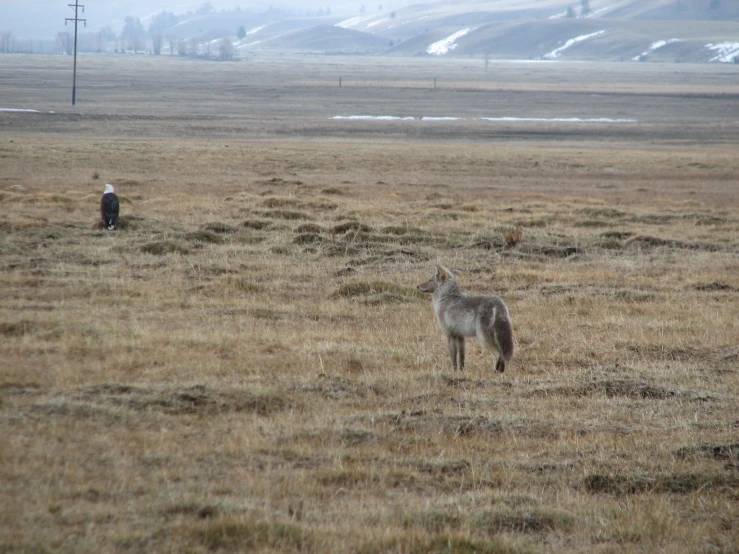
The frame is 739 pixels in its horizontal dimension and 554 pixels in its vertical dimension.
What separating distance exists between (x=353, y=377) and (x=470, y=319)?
4.59 feet

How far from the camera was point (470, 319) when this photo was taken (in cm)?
887

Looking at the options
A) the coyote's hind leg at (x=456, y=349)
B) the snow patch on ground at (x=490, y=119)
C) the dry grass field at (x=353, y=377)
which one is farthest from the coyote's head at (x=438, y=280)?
the snow patch on ground at (x=490, y=119)

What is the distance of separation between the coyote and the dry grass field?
33 centimetres

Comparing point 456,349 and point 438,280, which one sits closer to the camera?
point 456,349

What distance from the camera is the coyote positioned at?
8656 mm

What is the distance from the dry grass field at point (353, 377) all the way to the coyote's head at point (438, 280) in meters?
0.83

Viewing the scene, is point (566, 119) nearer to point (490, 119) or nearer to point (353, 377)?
point (490, 119)

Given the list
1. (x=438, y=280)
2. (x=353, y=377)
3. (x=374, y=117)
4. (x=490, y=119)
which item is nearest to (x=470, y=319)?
(x=438, y=280)

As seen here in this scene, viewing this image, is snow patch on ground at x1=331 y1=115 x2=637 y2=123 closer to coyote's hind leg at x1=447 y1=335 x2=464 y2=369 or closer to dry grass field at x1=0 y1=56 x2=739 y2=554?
dry grass field at x1=0 y1=56 x2=739 y2=554

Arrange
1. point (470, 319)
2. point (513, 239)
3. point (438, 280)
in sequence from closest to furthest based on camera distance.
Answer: point (470, 319), point (438, 280), point (513, 239)

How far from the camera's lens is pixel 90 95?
84062 millimetres

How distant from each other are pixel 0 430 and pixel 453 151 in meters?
42.9

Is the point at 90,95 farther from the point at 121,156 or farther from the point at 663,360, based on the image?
the point at 663,360

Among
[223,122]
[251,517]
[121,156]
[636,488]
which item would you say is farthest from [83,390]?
[223,122]
